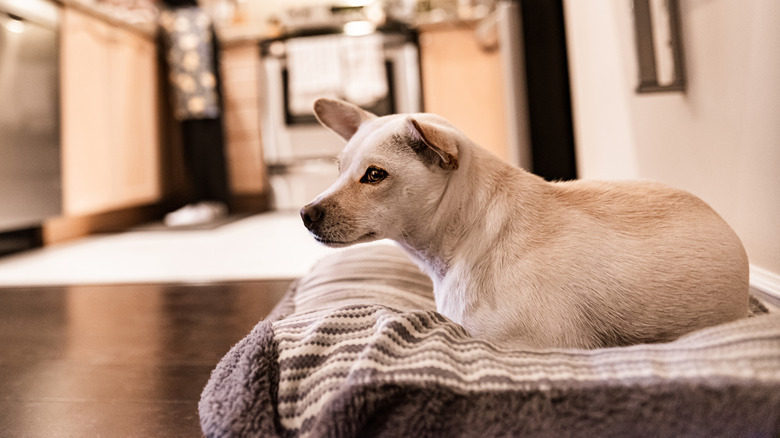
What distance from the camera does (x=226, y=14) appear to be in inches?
189

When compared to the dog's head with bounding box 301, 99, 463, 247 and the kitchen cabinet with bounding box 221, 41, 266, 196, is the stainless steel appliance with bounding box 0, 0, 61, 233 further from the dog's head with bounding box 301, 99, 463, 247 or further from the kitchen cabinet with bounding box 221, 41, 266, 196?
the dog's head with bounding box 301, 99, 463, 247

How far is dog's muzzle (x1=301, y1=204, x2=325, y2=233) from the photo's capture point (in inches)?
34.8

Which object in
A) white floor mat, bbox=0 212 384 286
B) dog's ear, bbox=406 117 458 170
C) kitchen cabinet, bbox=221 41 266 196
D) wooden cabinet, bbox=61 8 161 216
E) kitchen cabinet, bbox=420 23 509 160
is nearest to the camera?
dog's ear, bbox=406 117 458 170

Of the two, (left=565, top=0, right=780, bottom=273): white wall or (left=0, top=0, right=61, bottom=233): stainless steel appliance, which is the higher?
(left=0, top=0, right=61, bottom=233): stainless steel appliance

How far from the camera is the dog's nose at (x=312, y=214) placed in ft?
2.90

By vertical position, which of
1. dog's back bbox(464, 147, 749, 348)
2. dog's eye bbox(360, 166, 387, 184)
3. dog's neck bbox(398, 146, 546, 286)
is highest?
dog's eye bbox(360, 166, 387, 184)

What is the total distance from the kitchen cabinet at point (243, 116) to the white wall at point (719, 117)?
2989mm

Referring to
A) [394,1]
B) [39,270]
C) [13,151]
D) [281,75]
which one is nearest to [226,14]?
[281,75]

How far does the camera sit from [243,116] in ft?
14.2

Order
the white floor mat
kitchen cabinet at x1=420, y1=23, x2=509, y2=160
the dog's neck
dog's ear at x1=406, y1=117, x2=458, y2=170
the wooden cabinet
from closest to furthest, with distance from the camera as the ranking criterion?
dog's ear at x1=406, y1=117, x2=458, y2=170
the dog's neck
the white floor mat
the wooden cabinet
kitchen cabinet at x1=420, y1=23, x2=509, y2=160

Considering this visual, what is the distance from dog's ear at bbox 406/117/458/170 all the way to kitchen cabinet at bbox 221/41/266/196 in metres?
3.61

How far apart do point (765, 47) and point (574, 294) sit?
65 cm

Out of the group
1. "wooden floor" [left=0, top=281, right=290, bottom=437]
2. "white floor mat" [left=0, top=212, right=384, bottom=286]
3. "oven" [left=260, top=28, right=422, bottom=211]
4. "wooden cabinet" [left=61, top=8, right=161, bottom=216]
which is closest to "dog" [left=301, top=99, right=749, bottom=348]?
"wooden floor" [left=0, top=281, right=290, bottom=437]

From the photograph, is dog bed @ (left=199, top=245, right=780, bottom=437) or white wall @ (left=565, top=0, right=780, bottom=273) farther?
white wall @ (left=565, top=0, right=780, bottom=273)
